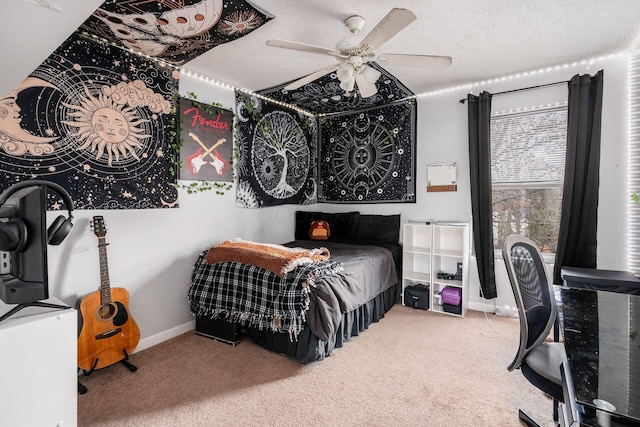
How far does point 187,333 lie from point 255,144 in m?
2.11

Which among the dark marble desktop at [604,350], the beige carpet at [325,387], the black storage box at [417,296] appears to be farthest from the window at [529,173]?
the dark marble desktop at [604,350]

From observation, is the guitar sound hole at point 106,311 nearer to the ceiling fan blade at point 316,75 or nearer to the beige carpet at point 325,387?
the beige carpet at point 325,387

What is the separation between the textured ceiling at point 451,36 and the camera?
200 cm

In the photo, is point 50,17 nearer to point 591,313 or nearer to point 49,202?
point 49,202

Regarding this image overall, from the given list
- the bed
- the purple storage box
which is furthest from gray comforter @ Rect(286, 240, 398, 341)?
the purple storage box

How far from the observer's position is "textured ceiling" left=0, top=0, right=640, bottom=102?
200cm

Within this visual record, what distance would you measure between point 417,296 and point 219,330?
213 cm

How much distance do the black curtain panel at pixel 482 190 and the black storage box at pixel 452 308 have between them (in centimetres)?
30

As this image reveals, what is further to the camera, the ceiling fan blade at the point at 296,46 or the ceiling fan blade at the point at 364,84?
the ceiling fan blade at the point at 364,84

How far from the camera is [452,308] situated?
3400 mm

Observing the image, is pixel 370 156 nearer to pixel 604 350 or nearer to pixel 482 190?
pixel 482 190

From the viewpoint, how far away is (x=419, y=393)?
6.71ft

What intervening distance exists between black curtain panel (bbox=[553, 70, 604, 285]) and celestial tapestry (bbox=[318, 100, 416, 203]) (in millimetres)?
1510

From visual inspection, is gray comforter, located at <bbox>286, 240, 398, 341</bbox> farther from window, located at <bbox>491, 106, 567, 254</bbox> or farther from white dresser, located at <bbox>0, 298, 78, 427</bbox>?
white dresser, located at <bbox>0, 298, 78, 427</bbox>
